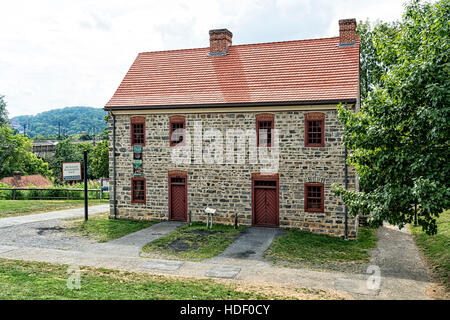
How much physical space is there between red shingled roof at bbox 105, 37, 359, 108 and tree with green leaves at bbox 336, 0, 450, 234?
210 inches

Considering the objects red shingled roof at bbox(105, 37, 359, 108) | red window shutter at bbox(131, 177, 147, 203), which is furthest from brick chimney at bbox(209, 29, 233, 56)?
red window shutter at bbox(131, 177, 147, 203)

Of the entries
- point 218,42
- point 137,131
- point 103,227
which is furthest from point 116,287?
point 218,42

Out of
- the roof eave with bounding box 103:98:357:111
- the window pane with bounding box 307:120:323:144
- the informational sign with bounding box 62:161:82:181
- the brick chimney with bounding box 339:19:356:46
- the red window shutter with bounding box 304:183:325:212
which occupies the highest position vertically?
the brick chimney with bounding box 339:19:356:46

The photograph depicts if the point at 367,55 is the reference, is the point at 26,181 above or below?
below

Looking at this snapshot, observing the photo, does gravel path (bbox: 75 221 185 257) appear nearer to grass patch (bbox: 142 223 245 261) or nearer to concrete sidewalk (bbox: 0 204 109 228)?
grass patch (bbox: 142 223 245 261)

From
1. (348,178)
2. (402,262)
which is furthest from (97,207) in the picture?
(402,262)

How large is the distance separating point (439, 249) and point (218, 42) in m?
14.3

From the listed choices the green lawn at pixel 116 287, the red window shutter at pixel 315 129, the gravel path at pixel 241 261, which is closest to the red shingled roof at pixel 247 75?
the red window shutter at pixel 315 129

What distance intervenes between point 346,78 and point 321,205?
573cm

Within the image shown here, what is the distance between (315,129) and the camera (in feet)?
56.1

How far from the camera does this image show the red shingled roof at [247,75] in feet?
57.7

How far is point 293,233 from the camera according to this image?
16.7m

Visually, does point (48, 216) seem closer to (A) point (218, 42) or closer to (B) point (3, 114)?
(A) point (218, 42)

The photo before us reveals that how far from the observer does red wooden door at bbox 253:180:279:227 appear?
1777 cm
